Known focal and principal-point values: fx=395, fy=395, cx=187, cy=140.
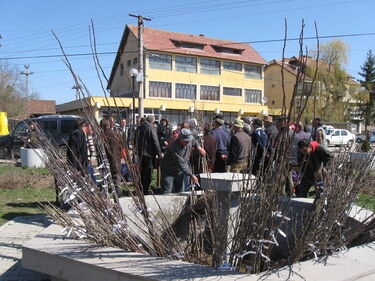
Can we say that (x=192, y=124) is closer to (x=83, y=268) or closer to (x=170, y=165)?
(x=170, y=165)

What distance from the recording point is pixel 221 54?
160 feet

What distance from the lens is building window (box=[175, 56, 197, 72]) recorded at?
4541cm

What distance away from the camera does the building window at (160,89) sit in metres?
43.2

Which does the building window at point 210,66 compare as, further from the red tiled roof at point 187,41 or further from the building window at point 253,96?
the building window at point 253,96

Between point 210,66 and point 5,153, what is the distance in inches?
1299

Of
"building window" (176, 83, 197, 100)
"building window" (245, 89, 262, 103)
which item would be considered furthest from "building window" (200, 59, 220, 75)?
"building window" (245, 89, 262, 103)

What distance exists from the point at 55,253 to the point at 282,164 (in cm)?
167

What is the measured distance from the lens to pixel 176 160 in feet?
20.8

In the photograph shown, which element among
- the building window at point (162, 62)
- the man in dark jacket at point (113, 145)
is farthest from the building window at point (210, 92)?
the man in dark jacket at point (113, 145)

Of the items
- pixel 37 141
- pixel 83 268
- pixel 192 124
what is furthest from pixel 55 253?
pixel 192 124

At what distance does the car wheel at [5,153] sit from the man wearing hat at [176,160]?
532 inches

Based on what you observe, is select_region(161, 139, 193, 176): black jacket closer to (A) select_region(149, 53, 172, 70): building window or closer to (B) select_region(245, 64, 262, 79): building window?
(A) select_region(149, 53, 172, 70): building window

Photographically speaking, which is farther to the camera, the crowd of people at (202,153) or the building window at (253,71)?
the building window at (253,71)

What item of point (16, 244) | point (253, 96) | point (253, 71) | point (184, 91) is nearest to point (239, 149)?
point (16, 244)
